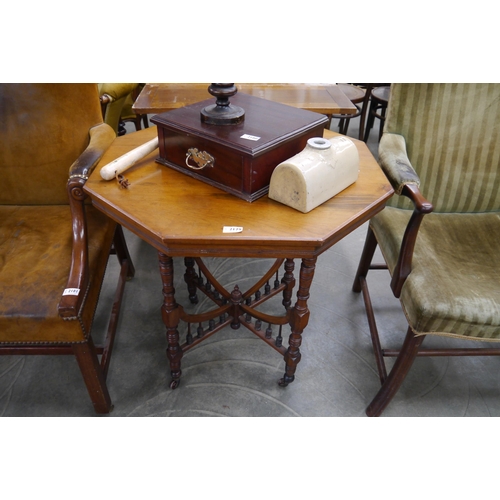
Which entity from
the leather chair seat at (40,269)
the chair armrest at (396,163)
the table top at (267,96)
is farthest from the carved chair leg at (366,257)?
the leather chair seat at (40,269)

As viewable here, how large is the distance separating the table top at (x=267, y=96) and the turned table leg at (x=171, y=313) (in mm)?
884

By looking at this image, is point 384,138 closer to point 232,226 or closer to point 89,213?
point 232,226

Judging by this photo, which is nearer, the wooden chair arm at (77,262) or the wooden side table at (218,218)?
the wooden side table at (218,218)

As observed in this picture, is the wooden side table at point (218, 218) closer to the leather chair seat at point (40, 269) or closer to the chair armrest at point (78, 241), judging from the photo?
the chair armrest at point (78, 241)

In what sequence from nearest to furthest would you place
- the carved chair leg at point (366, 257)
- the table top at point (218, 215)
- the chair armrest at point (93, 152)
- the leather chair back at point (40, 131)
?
the table top at point (218, 215) → the chair armrest at point (93, 152) → the leather chair back at point (40, 131) → the carved chair leg at point (366, 257)

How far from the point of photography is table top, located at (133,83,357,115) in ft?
5.78

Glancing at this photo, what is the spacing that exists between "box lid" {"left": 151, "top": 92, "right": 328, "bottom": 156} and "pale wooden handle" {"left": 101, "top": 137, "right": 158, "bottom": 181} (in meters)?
0.11

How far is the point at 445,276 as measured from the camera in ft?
4.09

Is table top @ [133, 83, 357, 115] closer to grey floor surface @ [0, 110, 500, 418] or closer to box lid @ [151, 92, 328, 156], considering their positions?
box lid @ [151, 92, 328, 156]

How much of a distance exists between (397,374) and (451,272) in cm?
40

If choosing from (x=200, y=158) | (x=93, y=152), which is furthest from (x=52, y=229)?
(x=200, y=158)

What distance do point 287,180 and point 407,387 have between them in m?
1.10

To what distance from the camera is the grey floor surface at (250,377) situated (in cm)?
150

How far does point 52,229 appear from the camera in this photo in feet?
4.73
